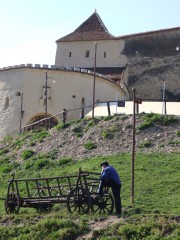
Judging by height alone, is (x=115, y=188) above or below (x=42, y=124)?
below

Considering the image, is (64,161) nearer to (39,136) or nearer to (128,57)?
(39,136)

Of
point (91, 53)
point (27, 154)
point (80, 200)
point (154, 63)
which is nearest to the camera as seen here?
point (80, 200)

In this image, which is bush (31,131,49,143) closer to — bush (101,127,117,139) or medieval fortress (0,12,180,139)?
bush (101,127,117,139)

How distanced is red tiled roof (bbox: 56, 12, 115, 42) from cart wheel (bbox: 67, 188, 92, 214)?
3626cm

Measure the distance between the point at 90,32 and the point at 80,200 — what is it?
1484 inches

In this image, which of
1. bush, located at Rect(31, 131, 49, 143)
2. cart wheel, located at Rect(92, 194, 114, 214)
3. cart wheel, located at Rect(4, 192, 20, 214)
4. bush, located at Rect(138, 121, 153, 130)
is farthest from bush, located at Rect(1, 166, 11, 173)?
cart wheel, located at Rect(92, 194, 114, 214)

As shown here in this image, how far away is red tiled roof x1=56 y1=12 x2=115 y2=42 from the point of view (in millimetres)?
55625

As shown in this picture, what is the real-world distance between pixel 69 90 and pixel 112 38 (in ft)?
39.4

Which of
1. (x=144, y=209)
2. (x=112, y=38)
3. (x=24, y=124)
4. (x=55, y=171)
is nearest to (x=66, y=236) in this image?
(x=144, y=209)

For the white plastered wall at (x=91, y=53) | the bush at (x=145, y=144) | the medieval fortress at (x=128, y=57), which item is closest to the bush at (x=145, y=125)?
the bush at (x=145, y=144)

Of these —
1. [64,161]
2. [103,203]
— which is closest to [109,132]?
[64,161]

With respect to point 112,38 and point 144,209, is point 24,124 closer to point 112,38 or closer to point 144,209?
point 112,38

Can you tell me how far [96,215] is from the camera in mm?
19625

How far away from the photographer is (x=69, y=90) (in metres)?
45.1
